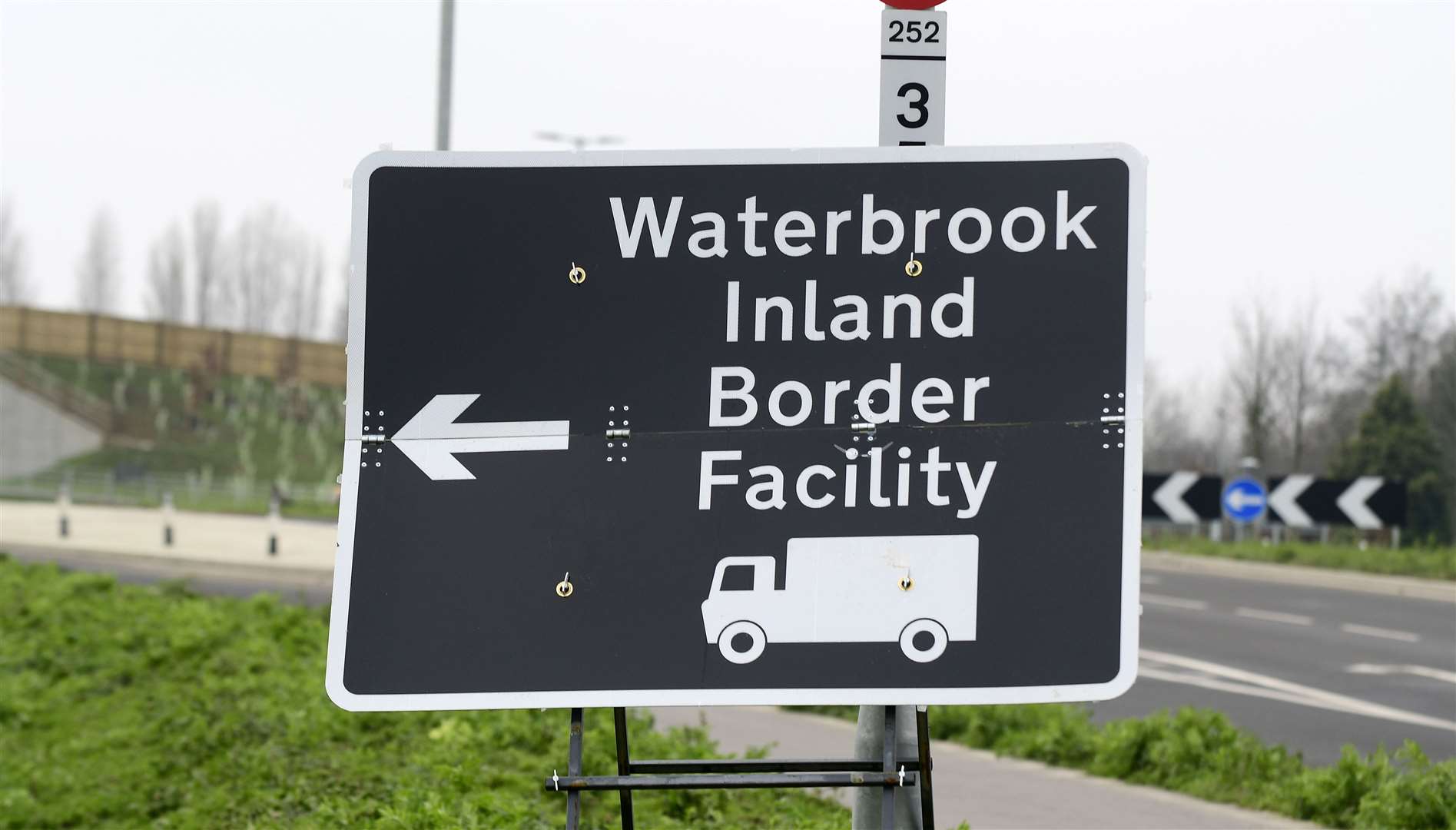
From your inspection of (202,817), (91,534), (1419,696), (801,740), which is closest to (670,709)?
(801,740)

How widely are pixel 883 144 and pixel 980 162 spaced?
0.36 meters

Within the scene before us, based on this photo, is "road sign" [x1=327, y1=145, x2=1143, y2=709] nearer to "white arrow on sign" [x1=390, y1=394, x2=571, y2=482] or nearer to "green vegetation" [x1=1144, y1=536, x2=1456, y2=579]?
"white arrow on sign" [x1=390, y1=394, x2=571, y2=482]

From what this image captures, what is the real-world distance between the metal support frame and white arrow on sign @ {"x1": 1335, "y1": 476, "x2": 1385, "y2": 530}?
77.3 ft

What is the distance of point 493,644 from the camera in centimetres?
373

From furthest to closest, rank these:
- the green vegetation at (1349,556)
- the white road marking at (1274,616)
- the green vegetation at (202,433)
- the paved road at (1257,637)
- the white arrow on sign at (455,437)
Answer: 1. the green vegetation at (202,433)
2. the green vegetation at (1349,556)
3. the white road marking at (1274,616)
4. the paved road at (1257,637)
5. the white arrow on sign at (455,437)

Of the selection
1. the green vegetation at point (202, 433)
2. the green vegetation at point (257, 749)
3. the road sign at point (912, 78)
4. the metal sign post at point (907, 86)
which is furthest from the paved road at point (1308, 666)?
the green vegetation at point (202, 433)

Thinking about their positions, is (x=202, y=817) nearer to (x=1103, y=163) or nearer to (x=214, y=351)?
(x=1103, y=163)

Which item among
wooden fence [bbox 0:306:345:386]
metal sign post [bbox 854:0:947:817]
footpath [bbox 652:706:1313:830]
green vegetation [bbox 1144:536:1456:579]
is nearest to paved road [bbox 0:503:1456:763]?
green vegetation [bbox 1144:536:1456:579]

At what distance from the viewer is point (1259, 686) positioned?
1228 centimetres

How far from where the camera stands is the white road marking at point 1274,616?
17.5 m

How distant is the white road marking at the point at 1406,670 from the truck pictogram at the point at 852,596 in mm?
10630

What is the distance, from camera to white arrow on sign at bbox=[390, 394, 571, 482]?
3.80 m

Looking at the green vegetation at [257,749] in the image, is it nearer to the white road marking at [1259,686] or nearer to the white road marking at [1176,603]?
the white road marking at [1259,686]

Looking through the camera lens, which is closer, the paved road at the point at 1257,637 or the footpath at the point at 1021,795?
the footpath at the point at 1021,795
